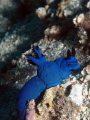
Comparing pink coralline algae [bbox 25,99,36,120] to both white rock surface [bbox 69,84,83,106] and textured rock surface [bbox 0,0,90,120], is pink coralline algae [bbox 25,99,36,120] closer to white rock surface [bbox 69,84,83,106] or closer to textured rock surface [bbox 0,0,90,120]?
textured rock surface [bbox 0,0,90,120]

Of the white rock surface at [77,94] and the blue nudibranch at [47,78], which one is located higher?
the blue nudibranch at [47,78]

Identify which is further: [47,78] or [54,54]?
[54,54]

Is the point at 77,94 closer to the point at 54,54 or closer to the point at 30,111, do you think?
the point at 30,111

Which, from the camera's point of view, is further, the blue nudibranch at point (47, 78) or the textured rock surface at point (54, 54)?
the blue nudibranch at point (47, 78)

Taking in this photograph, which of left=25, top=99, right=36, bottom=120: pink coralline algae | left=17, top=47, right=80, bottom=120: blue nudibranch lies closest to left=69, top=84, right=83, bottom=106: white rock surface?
left=17, top=47, right=80, bottom=120: blue nudibranch

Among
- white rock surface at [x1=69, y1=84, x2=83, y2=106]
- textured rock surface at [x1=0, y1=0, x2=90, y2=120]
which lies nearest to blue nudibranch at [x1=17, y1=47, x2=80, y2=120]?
textured rock surface at [x1=0, y1=0, x2=90, y2=120]

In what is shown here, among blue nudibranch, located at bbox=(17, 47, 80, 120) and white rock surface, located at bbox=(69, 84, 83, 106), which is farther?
blue nudibranch, located at bbox=(17, 47, 80, 120)

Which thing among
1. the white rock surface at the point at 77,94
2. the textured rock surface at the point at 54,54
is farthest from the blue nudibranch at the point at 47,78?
the white rock surface at the point at 77,94

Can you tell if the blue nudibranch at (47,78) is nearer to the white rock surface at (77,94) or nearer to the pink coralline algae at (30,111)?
the pink coralline algae at (30,111)

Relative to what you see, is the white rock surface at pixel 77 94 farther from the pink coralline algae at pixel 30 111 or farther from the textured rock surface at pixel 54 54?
the pink coralline algae at pixel 30 111

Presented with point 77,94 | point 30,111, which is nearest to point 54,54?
point 77,94

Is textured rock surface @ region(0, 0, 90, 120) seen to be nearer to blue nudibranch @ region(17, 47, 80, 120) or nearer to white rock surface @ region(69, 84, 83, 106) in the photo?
white rock surface @ region(69, 84, 83, 106)

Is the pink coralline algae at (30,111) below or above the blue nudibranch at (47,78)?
below

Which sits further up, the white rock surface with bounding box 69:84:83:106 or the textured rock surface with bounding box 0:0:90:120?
the textured rock surface with bounding box 0:0:90:120
